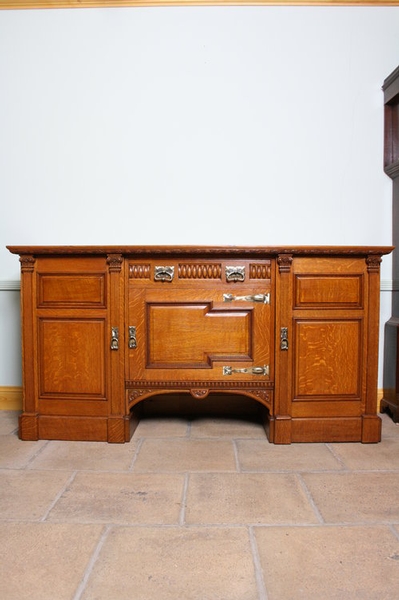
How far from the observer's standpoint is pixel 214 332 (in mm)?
2184

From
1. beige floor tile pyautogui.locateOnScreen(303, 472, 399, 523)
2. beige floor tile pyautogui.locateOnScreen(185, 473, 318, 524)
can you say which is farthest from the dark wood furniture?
beige floor tile pyautogui.locateOnScreen(185, 473, 318, 524)

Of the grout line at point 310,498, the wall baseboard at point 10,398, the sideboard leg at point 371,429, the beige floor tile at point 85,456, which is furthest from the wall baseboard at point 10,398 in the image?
the sideboard leg at point 371,429

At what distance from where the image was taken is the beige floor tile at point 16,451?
1.95 m

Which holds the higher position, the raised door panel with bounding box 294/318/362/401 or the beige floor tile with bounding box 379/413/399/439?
the raised door panel with bounding box 294/318/362/401

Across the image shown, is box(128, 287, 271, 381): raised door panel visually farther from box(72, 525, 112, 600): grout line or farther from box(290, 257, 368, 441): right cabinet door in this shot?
box(72, 525, 112, 600): grout line

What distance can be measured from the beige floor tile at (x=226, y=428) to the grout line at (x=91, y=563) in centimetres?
98

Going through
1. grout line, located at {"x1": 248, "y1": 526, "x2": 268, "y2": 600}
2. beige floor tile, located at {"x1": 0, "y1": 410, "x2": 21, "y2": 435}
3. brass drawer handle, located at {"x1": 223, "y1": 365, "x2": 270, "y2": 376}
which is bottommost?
beige floor tile, located at {"x1": 0, "y1": 410, "x2": 21, "y2": 435}

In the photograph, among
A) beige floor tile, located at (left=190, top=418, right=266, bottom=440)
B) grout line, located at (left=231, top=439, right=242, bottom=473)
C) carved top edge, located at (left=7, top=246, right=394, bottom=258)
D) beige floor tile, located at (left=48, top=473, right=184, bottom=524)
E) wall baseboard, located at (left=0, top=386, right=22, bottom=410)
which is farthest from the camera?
wall baseboard, located at (left=0, top=386, right=22, bottom=410)

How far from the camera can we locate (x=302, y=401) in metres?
2.18

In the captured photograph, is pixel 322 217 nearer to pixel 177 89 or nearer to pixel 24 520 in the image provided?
pixel 177 89

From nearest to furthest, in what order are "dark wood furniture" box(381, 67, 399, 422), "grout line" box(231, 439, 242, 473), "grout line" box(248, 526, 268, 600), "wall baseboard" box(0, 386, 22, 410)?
1. "grout line" box(248, 526, 268, 600)
2. "grout line" box(231, 439, 242, 473)
3. "dark wood furniture" box(381, 67, 399, 422)
4. "wall baseboard" box(0, 386, 22, 410)

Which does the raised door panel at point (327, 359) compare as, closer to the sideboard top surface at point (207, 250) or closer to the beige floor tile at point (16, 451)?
the sideboard top surface at point (207, 250)

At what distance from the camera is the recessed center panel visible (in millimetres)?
2182

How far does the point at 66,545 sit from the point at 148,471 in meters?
0.57
